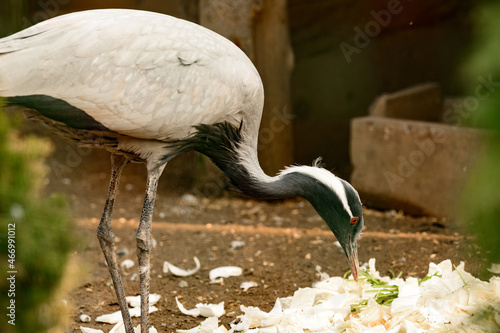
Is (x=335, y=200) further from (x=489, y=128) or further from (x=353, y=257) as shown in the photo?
(x=489, y=128)

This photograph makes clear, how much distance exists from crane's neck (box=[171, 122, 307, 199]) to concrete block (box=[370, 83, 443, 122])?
2923mm

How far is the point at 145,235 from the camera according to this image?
314 centimetres

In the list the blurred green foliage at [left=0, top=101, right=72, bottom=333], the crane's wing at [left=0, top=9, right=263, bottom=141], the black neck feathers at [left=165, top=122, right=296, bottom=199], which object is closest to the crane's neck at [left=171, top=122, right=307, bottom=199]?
the black neck feathers at [left=165, top=122, right=296, bottom=199]

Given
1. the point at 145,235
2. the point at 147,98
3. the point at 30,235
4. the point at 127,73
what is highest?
the point at 127,73

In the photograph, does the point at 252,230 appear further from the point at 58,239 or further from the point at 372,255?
the point at 58,239

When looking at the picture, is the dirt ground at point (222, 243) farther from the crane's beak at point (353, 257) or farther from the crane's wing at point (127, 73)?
the crane's wing at point (127, 73)

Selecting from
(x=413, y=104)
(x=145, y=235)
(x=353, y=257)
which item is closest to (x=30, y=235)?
(x=145, y=235)

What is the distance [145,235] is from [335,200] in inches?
40.0

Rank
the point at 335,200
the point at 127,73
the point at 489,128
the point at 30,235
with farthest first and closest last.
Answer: the point at 335,200 < the point at 127,73 < the point at 30,235 < the point at 489,128

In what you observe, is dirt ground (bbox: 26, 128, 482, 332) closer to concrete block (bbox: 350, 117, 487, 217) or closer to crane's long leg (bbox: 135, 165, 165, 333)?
concrete block (bbox: 350, 117, 487, 217)

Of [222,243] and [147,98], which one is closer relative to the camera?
[147,98]

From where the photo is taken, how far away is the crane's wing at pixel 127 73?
272cm

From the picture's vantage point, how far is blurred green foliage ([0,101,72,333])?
1404mm

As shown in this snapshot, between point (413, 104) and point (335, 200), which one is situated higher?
point (413, 104)
